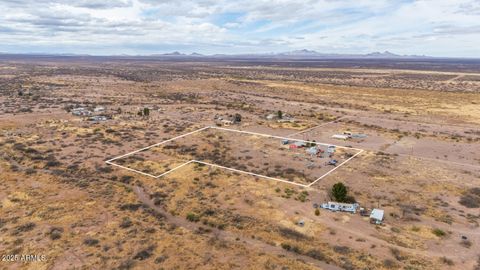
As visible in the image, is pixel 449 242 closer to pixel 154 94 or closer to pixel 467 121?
pixel 467 121

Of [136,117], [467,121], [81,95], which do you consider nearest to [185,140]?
[136,117]

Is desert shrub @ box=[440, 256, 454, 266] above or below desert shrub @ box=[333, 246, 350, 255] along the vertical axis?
below

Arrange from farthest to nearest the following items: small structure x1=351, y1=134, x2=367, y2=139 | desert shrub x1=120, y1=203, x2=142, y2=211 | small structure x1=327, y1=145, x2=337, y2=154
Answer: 1. small structure x1=351, y1=134, x2=367, y2=139
2. small structure x1=327, y1=145, x2=337, y2=154
3. desert shrub x1=120, y1=203, x2=142, y2=211

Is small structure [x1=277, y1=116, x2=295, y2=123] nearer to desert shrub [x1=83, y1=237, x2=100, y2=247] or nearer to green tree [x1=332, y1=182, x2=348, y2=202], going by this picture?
green tree [x1=332, y1=182, x2=348, y2=202]

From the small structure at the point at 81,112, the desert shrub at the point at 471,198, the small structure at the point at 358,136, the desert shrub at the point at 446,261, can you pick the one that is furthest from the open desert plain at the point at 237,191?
the small structure at the point at 81,112

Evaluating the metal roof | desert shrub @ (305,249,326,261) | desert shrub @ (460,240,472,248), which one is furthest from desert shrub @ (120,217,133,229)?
desert shrub @ (460,240,472,248)

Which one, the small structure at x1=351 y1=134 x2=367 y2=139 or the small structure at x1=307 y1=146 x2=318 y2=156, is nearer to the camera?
the small structure at x1=307 y1=146 x2=318 y2=156

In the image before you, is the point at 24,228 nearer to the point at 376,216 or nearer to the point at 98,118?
the point at 376,216

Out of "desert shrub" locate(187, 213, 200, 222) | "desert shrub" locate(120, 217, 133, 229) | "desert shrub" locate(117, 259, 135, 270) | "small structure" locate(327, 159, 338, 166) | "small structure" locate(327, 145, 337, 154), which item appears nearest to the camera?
"desert shrub" locate(117, 259, 135, 270)

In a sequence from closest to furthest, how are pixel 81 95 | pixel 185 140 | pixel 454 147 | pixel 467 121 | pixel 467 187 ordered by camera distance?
pixel 467 187 → pixel 454 147 → pixel 185 140 → pixel 467 121 → pixel 81 95
